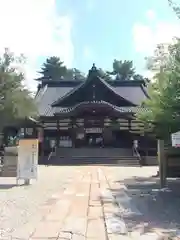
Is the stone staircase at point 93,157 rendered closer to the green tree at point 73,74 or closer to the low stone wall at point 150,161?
the low stone wall at point 150,161

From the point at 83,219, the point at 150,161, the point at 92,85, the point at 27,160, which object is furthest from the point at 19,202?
the point at 92,85

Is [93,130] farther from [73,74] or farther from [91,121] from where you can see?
[73,74]

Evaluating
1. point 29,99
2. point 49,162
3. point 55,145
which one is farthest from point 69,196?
point 55,145

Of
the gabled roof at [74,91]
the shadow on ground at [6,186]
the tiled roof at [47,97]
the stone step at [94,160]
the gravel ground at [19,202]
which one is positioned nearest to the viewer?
the gravel ground at [19,202]

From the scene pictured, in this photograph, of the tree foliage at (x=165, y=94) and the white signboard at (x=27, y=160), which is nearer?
the tree foliage at (x=165, y=94)

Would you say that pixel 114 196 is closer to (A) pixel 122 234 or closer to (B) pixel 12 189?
(B) pixel 12 189

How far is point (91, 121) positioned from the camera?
33.3m

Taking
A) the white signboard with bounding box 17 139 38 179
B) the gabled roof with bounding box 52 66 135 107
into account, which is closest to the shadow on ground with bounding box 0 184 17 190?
the white signboard with bounding box 17 139 38 179

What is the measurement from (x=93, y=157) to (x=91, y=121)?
4893mm

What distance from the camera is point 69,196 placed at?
973 cm

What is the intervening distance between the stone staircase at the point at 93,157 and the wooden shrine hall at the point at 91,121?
0.83ft

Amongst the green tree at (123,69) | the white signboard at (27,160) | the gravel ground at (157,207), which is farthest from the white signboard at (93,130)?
the green tree at (123,69)

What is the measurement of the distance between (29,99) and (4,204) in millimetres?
10452

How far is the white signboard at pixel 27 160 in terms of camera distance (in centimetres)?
1232
